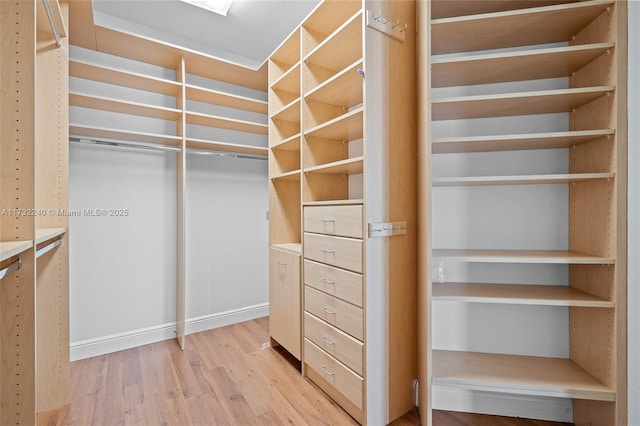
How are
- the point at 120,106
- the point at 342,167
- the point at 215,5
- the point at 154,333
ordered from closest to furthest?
the point at 342,167 → the point at 120,106 → the point at 215,5 → the point at 154,333

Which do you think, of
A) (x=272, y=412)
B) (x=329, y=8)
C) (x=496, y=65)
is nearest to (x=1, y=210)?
(x=272, y=412)

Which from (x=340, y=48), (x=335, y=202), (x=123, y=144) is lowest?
(x=335, y=202)

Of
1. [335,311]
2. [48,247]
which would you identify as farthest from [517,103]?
[48,247]

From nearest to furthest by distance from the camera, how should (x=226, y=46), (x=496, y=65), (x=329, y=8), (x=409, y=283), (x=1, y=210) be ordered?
(x=1, y=210) → (x=496, y=65) → (x=409, y=283) → (x=329, y=8) → (x=226, y=46)

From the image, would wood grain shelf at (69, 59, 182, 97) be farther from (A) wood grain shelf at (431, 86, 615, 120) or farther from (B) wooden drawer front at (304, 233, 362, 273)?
(A) wood grain shelf at (431, 86, 615, 120)

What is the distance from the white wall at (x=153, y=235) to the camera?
2387 millimetres

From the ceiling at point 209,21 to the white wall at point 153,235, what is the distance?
315mm

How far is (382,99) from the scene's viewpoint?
1614 mm

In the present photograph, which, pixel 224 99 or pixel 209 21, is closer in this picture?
pixel 209 21

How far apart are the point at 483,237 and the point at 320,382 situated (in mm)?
1287

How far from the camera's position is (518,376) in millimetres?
1502

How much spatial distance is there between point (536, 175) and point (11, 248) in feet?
6.41

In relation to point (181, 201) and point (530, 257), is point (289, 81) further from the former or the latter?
point (530, 257)

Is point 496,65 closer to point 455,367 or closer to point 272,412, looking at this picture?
point 455,367
